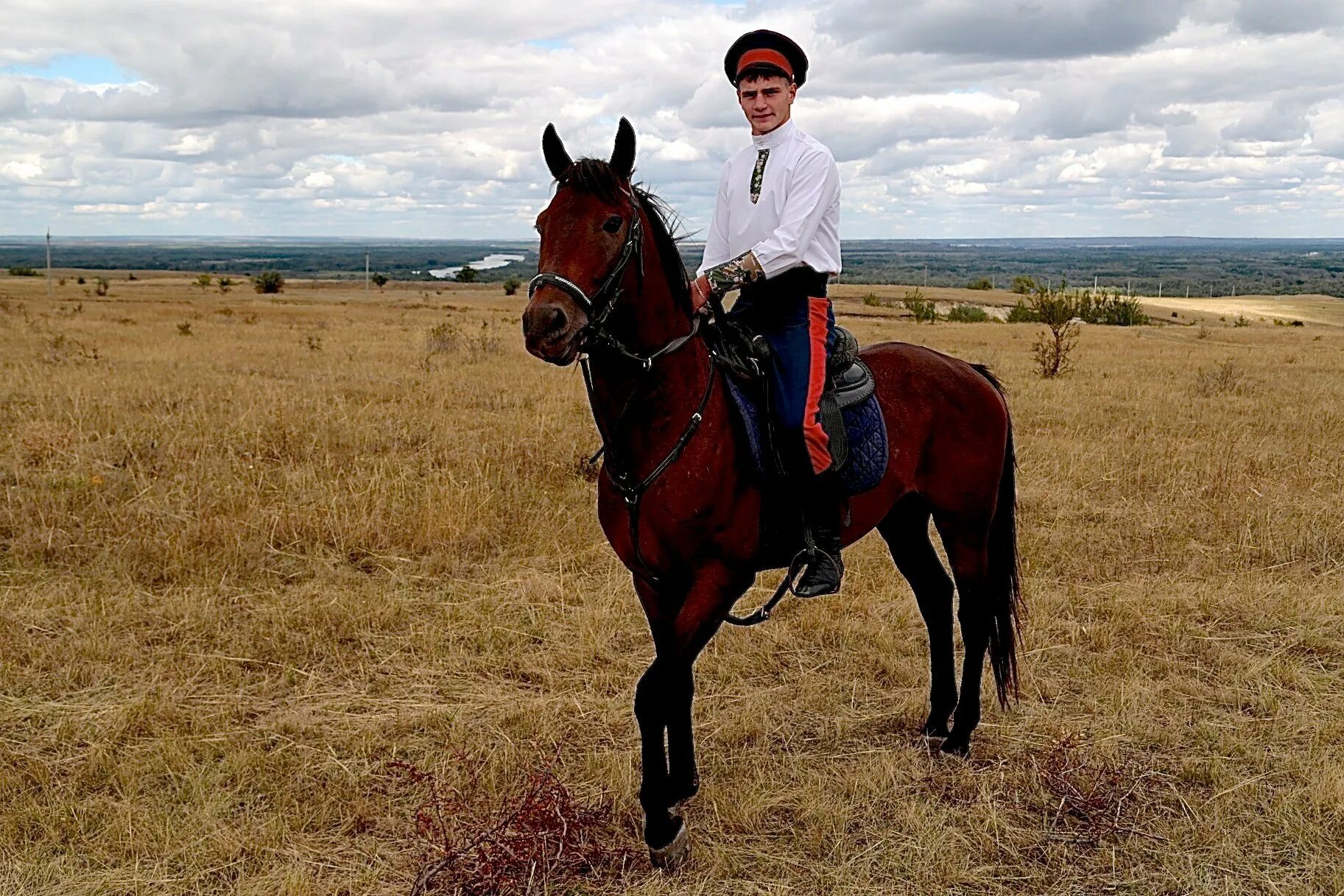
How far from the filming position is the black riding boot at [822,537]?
428cm

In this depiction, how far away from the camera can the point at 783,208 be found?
13.3ft

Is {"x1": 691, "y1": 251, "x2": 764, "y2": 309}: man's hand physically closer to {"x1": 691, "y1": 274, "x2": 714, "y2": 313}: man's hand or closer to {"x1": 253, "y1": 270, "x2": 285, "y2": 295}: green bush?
{"x1": 691, "y1": 274, "x2": 714, "y2": 313}: man's hand

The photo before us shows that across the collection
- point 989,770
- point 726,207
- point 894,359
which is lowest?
point 989,770

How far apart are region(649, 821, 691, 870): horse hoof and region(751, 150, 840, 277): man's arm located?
2.34 m

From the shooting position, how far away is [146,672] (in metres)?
5.52

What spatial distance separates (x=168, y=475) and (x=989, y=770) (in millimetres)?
7167

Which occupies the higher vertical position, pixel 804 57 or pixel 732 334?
pixel 804 57

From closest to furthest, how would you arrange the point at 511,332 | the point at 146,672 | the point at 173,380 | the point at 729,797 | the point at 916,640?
the point at 729,797
the point at 146,672
the point at 916,640
the point at 173,380
the point at 511,332

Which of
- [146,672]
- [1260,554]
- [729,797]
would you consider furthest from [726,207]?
[1260,554]

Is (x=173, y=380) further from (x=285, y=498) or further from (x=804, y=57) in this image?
(x=804, y=57)

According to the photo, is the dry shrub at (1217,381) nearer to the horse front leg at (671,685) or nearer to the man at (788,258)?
the man at (788,258)

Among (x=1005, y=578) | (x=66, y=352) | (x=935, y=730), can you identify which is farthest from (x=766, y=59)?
(x=66, y=352)

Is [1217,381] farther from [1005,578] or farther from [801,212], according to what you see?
[801,212]

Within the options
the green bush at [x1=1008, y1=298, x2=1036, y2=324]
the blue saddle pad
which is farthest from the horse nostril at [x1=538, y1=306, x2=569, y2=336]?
the green bush at [x1=1008, y1=298, x2=1036, y2=324]
